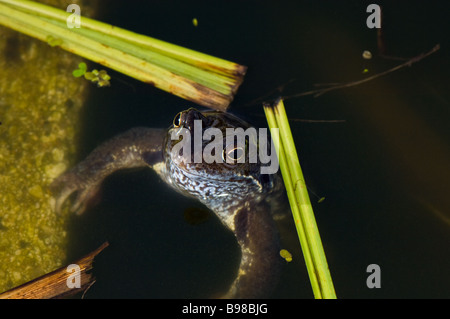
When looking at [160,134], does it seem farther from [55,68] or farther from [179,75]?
[55,68]

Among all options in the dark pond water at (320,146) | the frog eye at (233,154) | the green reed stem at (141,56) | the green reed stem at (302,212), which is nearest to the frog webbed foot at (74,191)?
the dark pond water at (320,146)

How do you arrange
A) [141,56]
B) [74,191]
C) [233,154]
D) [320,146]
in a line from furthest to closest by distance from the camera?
[320,146], [74,191], [141,56], [233,154]

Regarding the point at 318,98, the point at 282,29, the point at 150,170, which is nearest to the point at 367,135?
the point at 318,98

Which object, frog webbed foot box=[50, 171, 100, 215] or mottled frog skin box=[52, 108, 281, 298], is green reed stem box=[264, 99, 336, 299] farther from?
frog webbed foot box=[50, 171, 100, 215]

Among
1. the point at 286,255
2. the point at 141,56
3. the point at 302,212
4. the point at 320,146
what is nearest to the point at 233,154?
the point at 302,212

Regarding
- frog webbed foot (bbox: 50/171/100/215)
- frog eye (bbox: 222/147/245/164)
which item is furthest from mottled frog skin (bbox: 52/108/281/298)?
frog eye (bbox: 222/147/245/164)

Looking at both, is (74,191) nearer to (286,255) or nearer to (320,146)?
(286,255)
